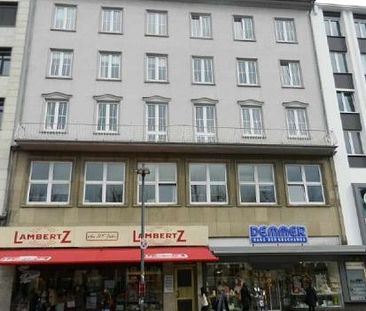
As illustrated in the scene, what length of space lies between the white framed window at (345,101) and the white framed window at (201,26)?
855 centimetres

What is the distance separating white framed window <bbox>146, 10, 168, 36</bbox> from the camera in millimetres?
22328

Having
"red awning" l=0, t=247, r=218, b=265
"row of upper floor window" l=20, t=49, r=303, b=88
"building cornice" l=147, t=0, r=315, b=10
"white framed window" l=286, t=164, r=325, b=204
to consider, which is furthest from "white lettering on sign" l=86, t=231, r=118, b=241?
"building cornice" l=147, t=0, r=315, b=10

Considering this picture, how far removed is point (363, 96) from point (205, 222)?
1243 centimetres

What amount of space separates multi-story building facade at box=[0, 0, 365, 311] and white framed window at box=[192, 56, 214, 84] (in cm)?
7

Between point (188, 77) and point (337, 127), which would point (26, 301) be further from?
point (337, 127)

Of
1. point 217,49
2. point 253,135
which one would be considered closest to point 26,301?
point 253,135

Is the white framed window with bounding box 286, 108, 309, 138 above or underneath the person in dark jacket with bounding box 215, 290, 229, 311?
above

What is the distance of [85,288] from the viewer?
17484mm

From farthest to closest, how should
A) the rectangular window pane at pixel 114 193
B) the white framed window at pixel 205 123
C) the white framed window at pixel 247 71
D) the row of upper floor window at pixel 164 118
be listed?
the white framed window at pixel 247 71 → the white framed window at pixel 205 123 → the row of upper floor window at pixel 164 118 → the rectangular window pane at pixel 114 193

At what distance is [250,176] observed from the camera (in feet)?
65.2

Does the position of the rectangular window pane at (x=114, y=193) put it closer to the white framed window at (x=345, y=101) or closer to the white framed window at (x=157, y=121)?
the white framed window at (x=157, y=121)

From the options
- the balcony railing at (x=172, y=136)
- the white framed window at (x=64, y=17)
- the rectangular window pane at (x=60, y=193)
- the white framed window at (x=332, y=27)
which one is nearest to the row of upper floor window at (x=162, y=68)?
the white framed window at (x=64, y=17)

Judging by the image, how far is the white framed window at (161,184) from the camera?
1886 cm

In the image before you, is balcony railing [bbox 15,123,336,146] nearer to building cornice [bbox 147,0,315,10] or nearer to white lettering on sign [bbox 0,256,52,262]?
white lettering on sign [bbox 0,256,52,262]
